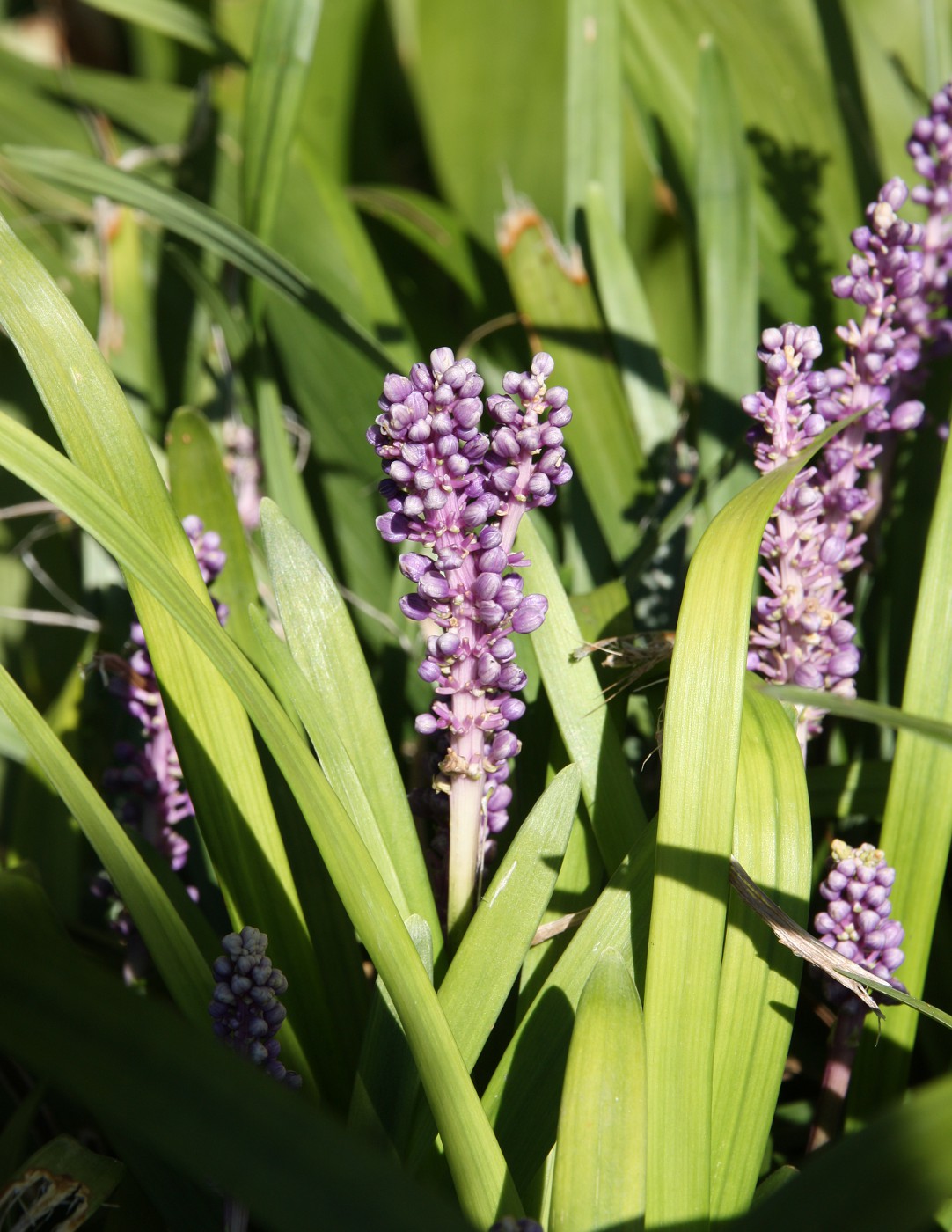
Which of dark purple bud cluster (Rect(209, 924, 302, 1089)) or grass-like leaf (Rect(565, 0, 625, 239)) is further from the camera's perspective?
grass-like leaf (Rect(565, 0, 625, 239))

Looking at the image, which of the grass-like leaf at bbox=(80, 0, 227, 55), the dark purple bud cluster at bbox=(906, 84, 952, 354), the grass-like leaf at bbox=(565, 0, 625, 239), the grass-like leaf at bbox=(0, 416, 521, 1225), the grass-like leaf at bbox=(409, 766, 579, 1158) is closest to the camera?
the grass-like leaf at bbox=(0, 416, 521, 1225)

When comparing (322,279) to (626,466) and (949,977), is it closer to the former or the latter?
(626,466)

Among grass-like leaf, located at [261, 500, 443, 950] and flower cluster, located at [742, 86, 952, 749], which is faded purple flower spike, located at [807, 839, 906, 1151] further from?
grass-like leaf, located at [261, 500, 443, 950]

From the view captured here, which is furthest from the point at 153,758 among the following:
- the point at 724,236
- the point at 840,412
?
the point at 724,236

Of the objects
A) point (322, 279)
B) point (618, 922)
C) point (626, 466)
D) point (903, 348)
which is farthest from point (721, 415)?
point (618, 922)

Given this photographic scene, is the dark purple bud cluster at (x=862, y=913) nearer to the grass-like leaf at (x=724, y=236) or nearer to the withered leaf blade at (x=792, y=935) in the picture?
the withered leaf blade at (x=792, y=935)

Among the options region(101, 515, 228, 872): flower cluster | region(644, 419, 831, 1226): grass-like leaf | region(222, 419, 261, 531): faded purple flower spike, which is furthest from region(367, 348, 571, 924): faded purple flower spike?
region(222, 419, 261, 531): faded purple flower spike
